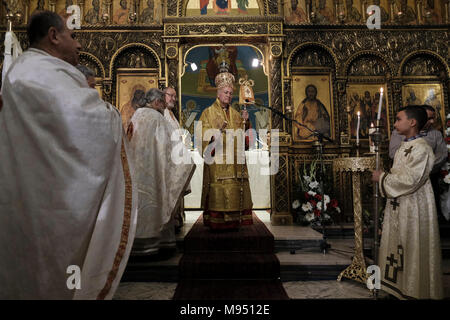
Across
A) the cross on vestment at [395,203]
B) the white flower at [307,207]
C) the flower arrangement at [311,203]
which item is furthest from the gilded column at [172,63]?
the cross on vestment at [395,203]

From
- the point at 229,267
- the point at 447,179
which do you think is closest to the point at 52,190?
the point at 229,267

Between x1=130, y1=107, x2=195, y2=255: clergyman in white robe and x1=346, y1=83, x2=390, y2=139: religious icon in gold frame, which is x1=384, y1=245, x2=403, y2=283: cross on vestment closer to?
x1=130, y1=107, x2=195, y2=255: clergyman in white robe

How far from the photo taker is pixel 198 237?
4.45m

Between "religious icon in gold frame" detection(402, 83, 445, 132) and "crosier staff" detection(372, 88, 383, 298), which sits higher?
"religious icon in gold frame" detection(402, 83, 445, 132)

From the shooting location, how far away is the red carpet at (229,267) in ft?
11.3

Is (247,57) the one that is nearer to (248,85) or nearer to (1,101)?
(248,85)

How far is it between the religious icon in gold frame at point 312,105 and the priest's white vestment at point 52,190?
5.73 metres

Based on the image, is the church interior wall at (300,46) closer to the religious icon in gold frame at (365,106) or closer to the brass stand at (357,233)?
the religious icon in gold frame at (365,106)

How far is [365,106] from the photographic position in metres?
7.26

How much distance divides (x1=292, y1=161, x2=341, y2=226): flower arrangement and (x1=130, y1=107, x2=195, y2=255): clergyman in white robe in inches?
116

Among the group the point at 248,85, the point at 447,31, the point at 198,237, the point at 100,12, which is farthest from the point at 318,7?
the point at 198,237

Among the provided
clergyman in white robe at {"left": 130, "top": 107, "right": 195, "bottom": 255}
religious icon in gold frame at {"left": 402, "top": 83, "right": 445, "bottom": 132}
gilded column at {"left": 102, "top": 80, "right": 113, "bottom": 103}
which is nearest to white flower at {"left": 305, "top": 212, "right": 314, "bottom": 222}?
clergyman in white robe at {"left": 130, "top": 107, "right": 195, "bottom": 255}

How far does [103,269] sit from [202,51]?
979cm

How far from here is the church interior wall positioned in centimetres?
702
